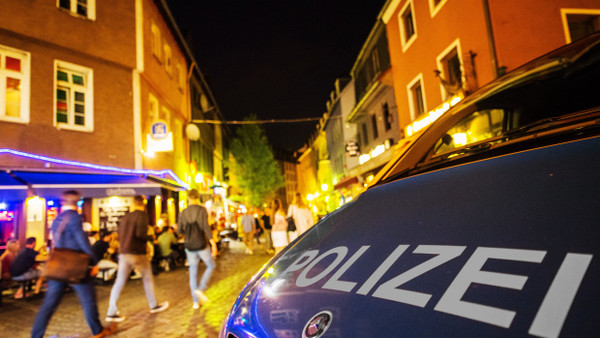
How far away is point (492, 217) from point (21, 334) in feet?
20.5

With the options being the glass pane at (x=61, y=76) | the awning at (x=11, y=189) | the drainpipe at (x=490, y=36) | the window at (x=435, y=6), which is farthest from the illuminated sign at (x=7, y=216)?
the window at (x=435, y=6)

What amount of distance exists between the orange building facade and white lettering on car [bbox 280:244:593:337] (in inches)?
371

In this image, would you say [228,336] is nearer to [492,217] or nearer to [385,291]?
[385,291]

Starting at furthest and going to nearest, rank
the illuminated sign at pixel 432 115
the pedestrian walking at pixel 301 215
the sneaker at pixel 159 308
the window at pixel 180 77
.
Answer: the window at pixel 180 77 < the illuminated sign at pixel 432 115 < the pedestrian walking at pixel 301 215 < the sneaker at pixel 159 308

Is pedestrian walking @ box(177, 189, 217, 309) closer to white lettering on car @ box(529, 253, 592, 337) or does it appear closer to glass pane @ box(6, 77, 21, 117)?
white lettering on car @ box(529, 253, 592, 337)

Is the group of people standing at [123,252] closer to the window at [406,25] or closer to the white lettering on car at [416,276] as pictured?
the white lettering on car at [416,276]

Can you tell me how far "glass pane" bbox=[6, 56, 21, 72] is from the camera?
9.22m

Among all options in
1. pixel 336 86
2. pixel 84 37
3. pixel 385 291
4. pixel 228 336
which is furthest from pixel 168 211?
pixel 336 86

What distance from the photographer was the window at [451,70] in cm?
1012

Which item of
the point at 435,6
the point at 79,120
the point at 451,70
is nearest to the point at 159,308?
the point at 79,120

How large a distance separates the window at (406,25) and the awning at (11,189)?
13.2 meters

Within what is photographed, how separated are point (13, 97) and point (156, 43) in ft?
20.6

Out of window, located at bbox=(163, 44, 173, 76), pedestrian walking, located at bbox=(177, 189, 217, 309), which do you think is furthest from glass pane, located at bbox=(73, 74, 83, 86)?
pedestrian walking, located at bbox=(177, 189, 217, 309)

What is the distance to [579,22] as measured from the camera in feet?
30.4
